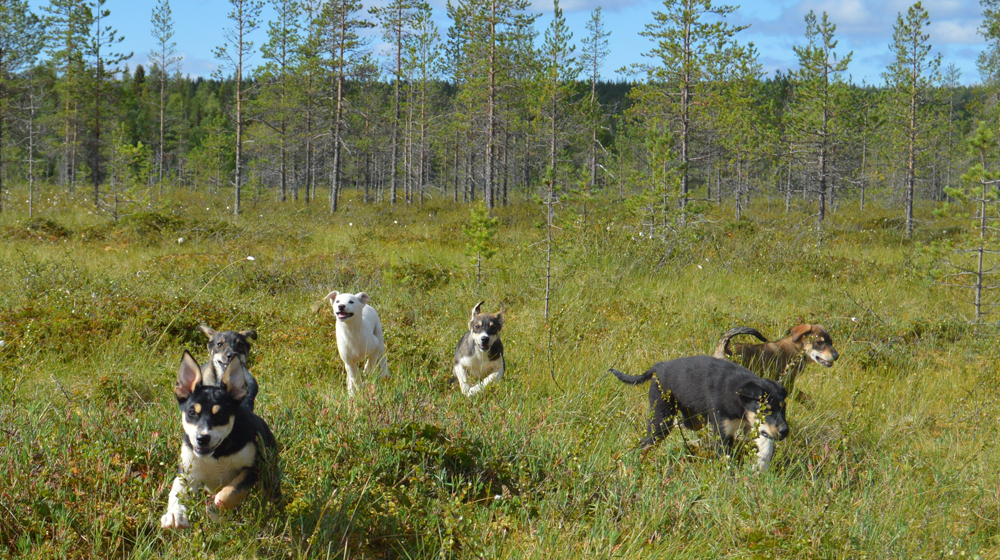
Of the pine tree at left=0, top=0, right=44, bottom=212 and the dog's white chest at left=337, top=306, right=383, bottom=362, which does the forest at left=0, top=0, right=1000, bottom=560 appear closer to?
the dog's white chest at left=337, top=306, right=383, bottom=362

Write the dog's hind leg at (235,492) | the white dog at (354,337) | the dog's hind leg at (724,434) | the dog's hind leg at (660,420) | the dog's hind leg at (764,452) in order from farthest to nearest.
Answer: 1. the white dog at (354,337)
2. the dog's hind leg at (660,420)
3. the dog's hind leg at (724,434)
4. the dog's hind leg at (764,452)
5. the dog's hind leg at (235,492)

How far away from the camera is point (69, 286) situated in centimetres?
809

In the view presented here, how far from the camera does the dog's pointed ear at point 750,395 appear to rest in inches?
159

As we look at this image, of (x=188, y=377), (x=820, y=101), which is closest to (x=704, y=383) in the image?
(x=188, y=377)

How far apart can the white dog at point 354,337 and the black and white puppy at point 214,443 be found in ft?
8.70

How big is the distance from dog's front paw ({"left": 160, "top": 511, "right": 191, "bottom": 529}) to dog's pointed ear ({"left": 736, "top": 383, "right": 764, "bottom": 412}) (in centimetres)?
319

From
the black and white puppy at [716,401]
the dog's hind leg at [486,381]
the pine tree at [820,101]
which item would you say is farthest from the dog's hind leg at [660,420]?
the pine tree at [820,101]

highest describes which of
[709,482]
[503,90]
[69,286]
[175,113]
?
[175,113]

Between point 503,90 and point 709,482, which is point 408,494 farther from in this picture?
point 503,90

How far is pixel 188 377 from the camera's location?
9.01ft

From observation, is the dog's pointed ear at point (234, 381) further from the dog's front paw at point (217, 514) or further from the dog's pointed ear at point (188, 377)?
the dog's front paw at point (217, 514)

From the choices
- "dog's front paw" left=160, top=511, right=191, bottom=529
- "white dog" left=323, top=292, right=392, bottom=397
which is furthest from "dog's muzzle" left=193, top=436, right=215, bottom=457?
"white dog" left=323, top=292, right=392, bottom=397

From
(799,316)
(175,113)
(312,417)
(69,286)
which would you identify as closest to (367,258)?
(69,286)

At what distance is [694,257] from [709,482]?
31.4 feet
